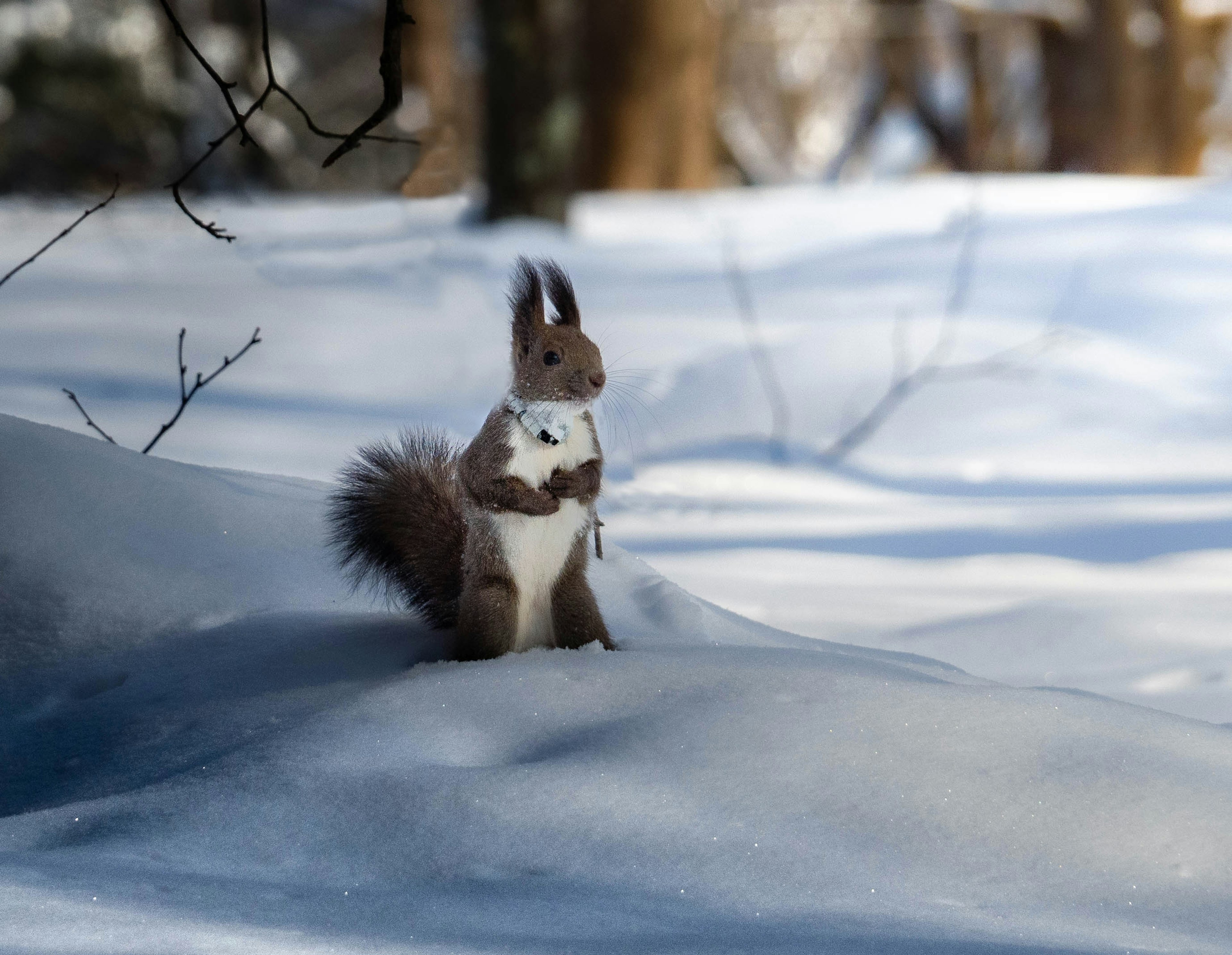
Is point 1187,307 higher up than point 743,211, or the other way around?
point 743,211

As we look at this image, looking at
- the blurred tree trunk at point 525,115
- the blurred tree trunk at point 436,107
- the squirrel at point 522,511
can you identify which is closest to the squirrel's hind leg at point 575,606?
the squirrel at point 522,511

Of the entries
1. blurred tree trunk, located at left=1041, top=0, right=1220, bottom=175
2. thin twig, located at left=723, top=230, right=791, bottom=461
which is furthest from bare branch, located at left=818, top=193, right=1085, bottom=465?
blurred tree trunk, located at left=1041, top=0, right=1220, bottom=175

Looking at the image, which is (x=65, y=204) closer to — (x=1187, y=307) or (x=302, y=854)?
(x=1187, y=307)

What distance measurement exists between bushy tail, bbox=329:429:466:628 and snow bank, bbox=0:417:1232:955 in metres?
0.09

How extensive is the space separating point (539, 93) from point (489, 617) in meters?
6.19

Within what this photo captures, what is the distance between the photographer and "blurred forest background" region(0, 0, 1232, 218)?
796 cm

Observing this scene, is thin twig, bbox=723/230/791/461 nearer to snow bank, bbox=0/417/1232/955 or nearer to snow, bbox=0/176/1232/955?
snow, bbox=0/176/1232/955

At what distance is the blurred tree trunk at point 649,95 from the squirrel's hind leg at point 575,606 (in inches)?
333

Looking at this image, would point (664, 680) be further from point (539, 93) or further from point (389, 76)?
point (539, 93)

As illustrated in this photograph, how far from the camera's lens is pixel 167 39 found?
14.1 m

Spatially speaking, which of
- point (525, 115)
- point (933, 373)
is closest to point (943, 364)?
point (933, 373)

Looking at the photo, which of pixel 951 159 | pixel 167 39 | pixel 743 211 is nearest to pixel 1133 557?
pixel 743 211

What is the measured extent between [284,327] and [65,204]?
448 centimetres

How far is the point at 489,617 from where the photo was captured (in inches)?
81.4
